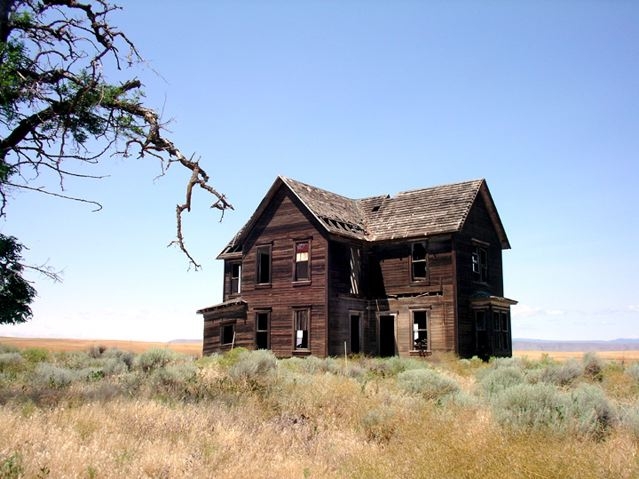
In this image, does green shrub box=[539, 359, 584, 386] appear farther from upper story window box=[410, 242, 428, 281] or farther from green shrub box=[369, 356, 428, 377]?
upper story window box=[410, 242, 428, 281]

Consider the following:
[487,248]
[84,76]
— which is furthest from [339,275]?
[84,76]

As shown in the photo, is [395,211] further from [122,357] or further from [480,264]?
[122,357]

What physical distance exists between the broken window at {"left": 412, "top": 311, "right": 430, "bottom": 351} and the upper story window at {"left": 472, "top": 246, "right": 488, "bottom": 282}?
10.5ft

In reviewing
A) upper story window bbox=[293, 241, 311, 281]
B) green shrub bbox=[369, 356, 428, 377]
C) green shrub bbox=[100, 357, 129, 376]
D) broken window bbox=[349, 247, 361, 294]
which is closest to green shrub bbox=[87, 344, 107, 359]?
green shrub bbox=[100, 357, 129, 376]

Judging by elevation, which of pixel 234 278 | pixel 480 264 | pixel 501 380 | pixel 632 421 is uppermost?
pixel 480 264

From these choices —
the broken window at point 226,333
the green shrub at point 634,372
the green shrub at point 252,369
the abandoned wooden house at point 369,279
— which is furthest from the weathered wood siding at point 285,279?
the green shrub at point 634,372

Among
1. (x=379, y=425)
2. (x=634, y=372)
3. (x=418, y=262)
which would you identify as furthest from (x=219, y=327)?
(x=379, y=425)

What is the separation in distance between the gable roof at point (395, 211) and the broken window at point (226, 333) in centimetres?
405

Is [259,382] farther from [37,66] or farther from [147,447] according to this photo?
[37,66]

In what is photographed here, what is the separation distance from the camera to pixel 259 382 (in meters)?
13.0

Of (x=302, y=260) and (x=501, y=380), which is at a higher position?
(x=302, y=260)

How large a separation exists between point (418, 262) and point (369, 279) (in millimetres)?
2609

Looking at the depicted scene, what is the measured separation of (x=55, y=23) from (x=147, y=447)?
9.16 meters

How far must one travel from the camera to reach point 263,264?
28.0 metres
